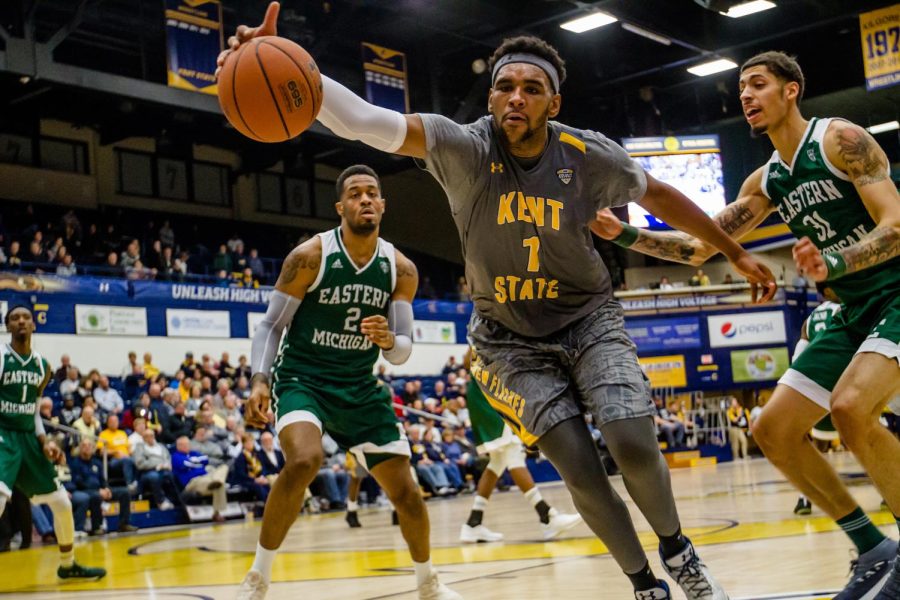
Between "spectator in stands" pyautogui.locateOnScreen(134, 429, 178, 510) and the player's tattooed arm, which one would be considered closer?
the player's tattooed arm

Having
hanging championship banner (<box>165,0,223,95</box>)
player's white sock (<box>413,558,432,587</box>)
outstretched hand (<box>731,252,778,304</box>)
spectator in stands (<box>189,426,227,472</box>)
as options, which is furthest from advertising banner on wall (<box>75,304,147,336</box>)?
outstretched hand (<box>731,252,778,304</box>)

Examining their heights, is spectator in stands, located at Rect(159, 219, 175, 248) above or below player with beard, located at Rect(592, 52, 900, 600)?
above

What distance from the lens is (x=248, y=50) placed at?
3402 millimetres

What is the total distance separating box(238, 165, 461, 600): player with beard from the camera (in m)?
5.20

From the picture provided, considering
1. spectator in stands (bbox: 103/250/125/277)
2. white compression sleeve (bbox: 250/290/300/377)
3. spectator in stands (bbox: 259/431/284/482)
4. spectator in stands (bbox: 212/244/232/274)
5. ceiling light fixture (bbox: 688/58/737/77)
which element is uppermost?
ceiling light fixture (bbox: 688/58/737/77)

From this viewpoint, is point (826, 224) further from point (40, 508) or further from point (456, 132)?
point (40, 508)

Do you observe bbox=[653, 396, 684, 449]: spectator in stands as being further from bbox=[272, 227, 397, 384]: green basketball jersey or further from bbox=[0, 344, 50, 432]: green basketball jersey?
bbox=[272, 227, 397, 384]: green basketball jersey

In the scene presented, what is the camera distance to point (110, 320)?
1853cm

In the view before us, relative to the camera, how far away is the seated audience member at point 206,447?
14367mm

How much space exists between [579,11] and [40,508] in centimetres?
1563

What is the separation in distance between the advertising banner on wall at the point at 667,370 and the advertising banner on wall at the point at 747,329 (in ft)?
3.62

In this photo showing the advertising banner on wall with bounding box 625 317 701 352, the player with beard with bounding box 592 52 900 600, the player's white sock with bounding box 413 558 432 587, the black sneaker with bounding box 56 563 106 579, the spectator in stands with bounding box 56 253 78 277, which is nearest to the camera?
the player with beard with bounding box 592 52 900 600

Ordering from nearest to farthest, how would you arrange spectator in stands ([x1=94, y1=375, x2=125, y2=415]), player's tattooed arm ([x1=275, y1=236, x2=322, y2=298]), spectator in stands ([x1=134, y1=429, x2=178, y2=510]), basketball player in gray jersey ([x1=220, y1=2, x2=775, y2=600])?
1. basketball player in gray jersey ([x1=220, y1=2, x2=775, y2=600])
2. player's tattooed arm ([x1=275, y1=236, x2=322, y2=298])
3. spectator in stands ([x1=134, y1=429, x2=178, y2=510])
4. spectator in stands ([x1=94, y1=375, x2=125, y2=415])

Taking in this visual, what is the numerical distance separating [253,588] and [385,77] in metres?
19.1
